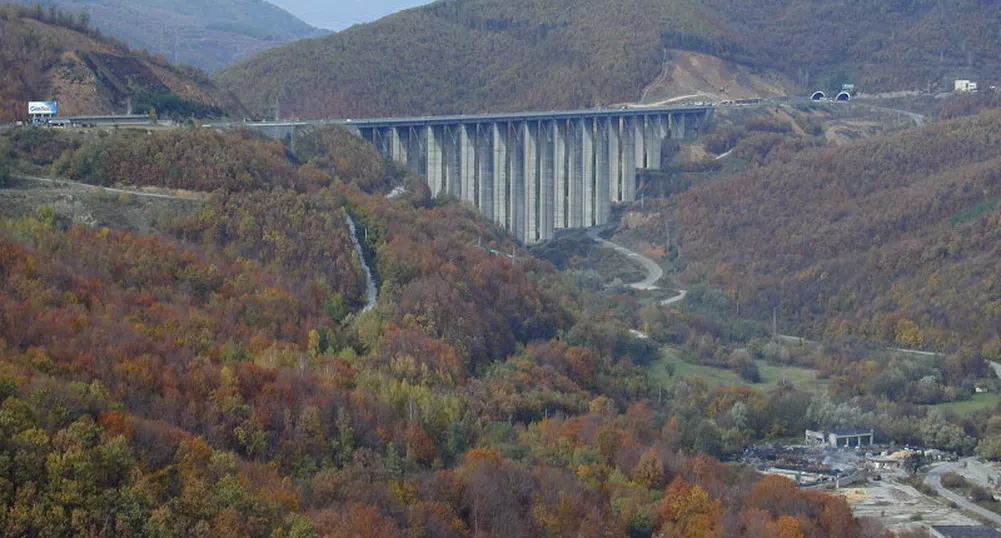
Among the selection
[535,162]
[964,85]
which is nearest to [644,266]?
[535,162]

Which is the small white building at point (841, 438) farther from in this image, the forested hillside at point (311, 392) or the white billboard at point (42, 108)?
the white billboard at point (42, 108)

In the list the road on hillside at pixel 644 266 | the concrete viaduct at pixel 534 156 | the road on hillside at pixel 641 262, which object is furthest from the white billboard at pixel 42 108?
the road on hillside at pixel 641 262

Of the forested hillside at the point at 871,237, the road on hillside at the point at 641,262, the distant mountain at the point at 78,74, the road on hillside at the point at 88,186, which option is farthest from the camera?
the road on hillside at the point at 641,262

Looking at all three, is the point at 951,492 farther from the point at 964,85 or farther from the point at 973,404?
the point at 964,85

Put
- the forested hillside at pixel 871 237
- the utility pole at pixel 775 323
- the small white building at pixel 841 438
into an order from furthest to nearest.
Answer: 1. the utility pole at pixel 775 323
2. the forested hillside at pixel 871 237
3. the small white building at pixel 841 438

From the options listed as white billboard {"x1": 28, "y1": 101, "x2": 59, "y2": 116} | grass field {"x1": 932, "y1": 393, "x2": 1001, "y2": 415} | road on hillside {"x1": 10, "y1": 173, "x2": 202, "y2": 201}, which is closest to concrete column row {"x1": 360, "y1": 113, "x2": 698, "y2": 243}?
white billboard {"x1": 28, "y1": 101, "x2": 59, "y2": 116}

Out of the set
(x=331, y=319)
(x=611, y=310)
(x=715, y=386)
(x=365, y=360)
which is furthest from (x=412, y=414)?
(x=611, y=310)

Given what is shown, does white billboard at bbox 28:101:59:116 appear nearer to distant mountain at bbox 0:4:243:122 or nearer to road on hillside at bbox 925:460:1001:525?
distant mountain at bbox 0:4:243:122
